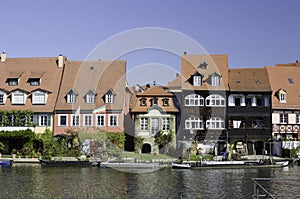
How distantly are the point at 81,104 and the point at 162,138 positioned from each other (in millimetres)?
9568

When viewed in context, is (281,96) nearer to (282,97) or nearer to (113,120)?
(282,97)

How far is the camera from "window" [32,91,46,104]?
1983 inches

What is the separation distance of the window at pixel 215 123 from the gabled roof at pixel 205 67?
339cm

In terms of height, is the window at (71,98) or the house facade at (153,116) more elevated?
the window at (71,98)

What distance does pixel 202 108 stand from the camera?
4984cm

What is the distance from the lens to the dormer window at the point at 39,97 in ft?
165

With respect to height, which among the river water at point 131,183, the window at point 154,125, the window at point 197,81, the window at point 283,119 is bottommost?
the river water at point 131,183

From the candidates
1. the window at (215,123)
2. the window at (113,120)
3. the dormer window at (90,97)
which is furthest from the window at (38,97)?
the window at (215,123)

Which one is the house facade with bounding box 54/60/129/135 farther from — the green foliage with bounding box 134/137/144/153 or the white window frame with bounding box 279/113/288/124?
the white window frame with bounding box 279/113/288/124

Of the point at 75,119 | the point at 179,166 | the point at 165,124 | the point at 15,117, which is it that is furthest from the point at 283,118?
the point at 15,117

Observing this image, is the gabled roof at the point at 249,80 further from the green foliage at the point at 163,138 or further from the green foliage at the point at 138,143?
the green foliage at the point at 138,143

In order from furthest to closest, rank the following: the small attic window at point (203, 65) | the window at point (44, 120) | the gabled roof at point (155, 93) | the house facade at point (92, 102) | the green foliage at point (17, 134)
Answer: the small attic window at point (203, 65), the gabled roof at point (155, 93), the window at point (44, 120), the house facade at point (92, 102), the green foliage at point (17, 134)

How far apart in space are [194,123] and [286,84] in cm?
1223

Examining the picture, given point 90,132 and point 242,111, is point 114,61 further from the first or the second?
point 242,111
